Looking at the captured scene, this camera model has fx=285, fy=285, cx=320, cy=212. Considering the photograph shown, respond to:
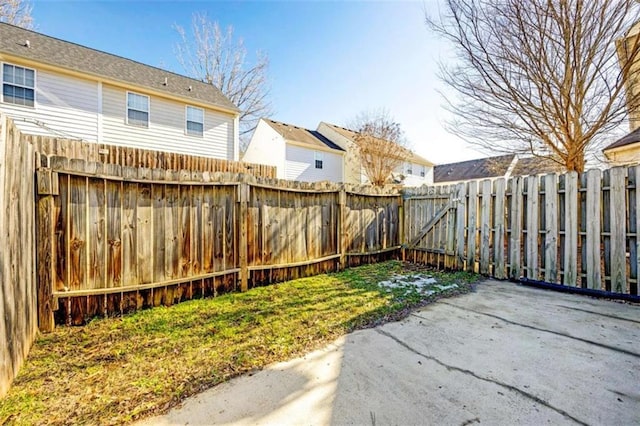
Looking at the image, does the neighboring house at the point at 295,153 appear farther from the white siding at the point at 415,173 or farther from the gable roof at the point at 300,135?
the white siding at the point at 415,173

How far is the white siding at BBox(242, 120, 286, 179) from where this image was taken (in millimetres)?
15852

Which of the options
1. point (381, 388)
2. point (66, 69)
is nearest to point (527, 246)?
point (381, 388)

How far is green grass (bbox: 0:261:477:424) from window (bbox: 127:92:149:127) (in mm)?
8830

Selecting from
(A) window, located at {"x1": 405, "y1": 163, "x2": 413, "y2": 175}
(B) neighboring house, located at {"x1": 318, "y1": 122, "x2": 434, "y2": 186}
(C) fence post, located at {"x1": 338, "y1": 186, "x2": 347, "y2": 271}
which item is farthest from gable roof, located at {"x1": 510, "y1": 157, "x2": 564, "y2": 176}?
(A) window, located at {"x1": 405, "y1": 163, "x2": 413, "y2": 175}

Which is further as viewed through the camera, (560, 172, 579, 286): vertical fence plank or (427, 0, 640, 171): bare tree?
(427, 0, 640, 171): bare tree

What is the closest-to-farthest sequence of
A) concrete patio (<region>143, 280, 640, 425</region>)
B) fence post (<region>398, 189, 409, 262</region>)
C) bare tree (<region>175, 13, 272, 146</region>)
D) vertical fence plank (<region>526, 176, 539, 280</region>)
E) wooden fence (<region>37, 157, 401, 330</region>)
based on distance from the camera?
concrete patio (<region>143, 280, 640, 425</region>) → wooden fence (<region>37, 157, 401, 330</region>) → vertical fence plank (<region>526, 176, 539, 280</region>) → fence post (<region>398, 189, 409, 262</region>) → bare tree (<region>175, 13, 272, 146</region>)

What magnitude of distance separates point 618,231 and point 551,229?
0.71 metres

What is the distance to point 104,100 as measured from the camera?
925 cm

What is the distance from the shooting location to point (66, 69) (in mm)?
8492

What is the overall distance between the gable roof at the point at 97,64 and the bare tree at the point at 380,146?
817 cm

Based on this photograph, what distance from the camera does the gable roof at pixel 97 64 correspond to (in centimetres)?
819

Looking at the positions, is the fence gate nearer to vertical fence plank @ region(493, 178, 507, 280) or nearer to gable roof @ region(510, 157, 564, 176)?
vertical fence plank @ region(493, 178, 507, 280)

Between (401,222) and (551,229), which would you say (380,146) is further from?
(551,229)

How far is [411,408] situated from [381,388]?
0.25 metres
